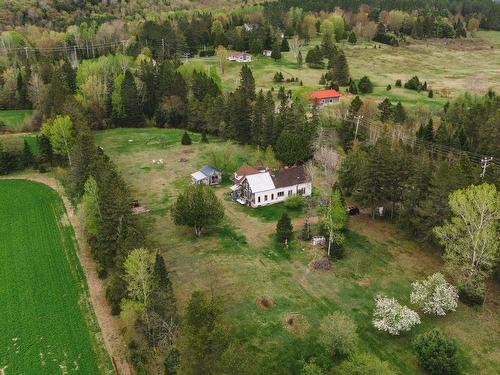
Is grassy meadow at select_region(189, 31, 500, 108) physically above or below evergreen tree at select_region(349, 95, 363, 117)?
below

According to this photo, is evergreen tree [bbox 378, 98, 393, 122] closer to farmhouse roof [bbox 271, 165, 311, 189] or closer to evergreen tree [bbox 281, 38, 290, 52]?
farmhouse roof [bbox 271, 165, 311, 189]

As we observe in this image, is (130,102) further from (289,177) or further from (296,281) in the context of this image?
(296,281)

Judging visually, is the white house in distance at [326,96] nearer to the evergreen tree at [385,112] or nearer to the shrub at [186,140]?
the evergreen tree at [385,112]

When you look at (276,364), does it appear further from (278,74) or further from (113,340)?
(278,74)

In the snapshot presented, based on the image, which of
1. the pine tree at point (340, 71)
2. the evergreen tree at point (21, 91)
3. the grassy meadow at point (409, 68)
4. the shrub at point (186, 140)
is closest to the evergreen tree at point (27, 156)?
the shrub at point (186, 140)

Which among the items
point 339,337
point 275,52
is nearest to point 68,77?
point 275,52

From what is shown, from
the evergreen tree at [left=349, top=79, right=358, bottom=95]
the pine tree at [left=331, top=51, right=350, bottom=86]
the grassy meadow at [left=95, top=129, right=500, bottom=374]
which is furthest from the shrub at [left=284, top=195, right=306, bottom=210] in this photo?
the pine tree at [left=331, top=51, right=350, bottom=86]
